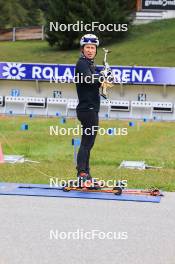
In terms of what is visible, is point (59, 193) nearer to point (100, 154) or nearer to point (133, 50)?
point (100, 154)

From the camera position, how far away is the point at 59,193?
7551mm

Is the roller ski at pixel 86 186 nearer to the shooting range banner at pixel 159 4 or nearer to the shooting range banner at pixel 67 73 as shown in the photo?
the shooting range banner at pixel 67 73

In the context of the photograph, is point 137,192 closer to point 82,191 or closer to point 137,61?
point 82,191

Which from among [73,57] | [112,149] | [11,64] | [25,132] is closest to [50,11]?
[73,57]

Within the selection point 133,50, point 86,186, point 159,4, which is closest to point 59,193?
point 86,186

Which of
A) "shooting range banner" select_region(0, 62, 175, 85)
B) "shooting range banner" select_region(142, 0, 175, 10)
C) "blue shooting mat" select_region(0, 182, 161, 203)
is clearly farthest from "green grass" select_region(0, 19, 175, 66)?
"blue shooting mat" select_region(0, 182, 161, 203)

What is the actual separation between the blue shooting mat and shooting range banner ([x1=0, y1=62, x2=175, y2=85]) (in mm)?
22517

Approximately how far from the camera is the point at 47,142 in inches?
667

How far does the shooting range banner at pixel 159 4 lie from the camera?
5417 cm

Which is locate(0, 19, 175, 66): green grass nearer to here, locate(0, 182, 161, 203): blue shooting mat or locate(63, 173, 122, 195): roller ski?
locate(63, 173, 122, 195): roller ski

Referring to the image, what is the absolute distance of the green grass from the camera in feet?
137

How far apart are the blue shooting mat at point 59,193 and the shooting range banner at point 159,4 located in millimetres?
48678

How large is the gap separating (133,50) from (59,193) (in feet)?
127

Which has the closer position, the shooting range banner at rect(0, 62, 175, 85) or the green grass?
the shooting range banner at rect(0, 62, 175, 85)
